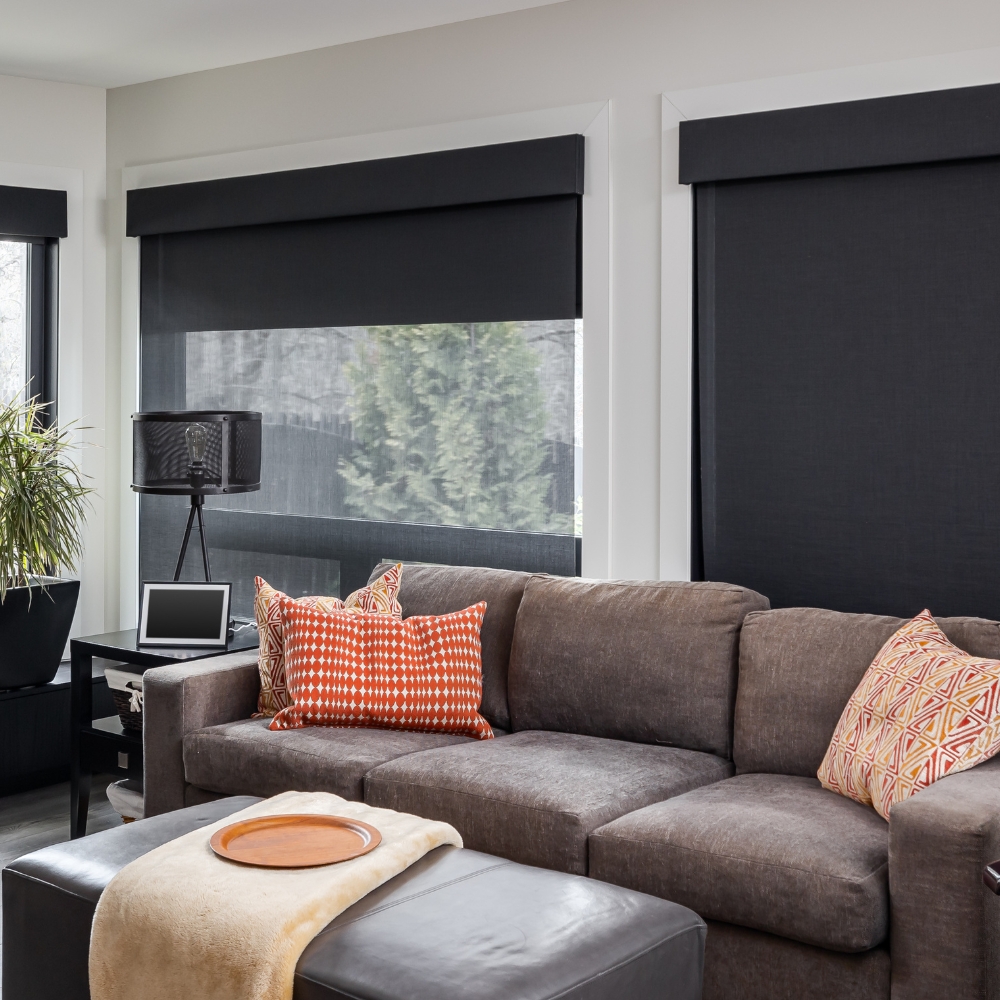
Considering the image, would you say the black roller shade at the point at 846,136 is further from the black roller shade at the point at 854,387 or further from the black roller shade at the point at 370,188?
the black roller shade at the point at 370,188

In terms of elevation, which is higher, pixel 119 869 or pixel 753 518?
pixel 753 518

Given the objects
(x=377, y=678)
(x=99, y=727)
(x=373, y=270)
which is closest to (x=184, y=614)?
(x=99, y=727)

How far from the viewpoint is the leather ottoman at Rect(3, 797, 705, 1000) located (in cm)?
174

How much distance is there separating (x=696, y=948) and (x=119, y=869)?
1.06 metres

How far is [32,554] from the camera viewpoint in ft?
13.2

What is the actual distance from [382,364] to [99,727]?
153 centimetres

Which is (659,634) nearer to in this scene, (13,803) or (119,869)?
(119,869)

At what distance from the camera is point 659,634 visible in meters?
3.04

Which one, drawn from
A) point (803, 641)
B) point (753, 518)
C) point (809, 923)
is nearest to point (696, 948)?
point (809, 923)

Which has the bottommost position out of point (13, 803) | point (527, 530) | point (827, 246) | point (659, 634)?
point (13, 803)

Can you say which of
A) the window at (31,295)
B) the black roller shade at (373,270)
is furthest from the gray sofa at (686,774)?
the window at (31,295)

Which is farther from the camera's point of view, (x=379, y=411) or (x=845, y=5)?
(x=379, y=411)

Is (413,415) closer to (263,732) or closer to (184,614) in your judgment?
(184,614)

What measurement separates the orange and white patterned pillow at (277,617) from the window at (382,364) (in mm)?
547
